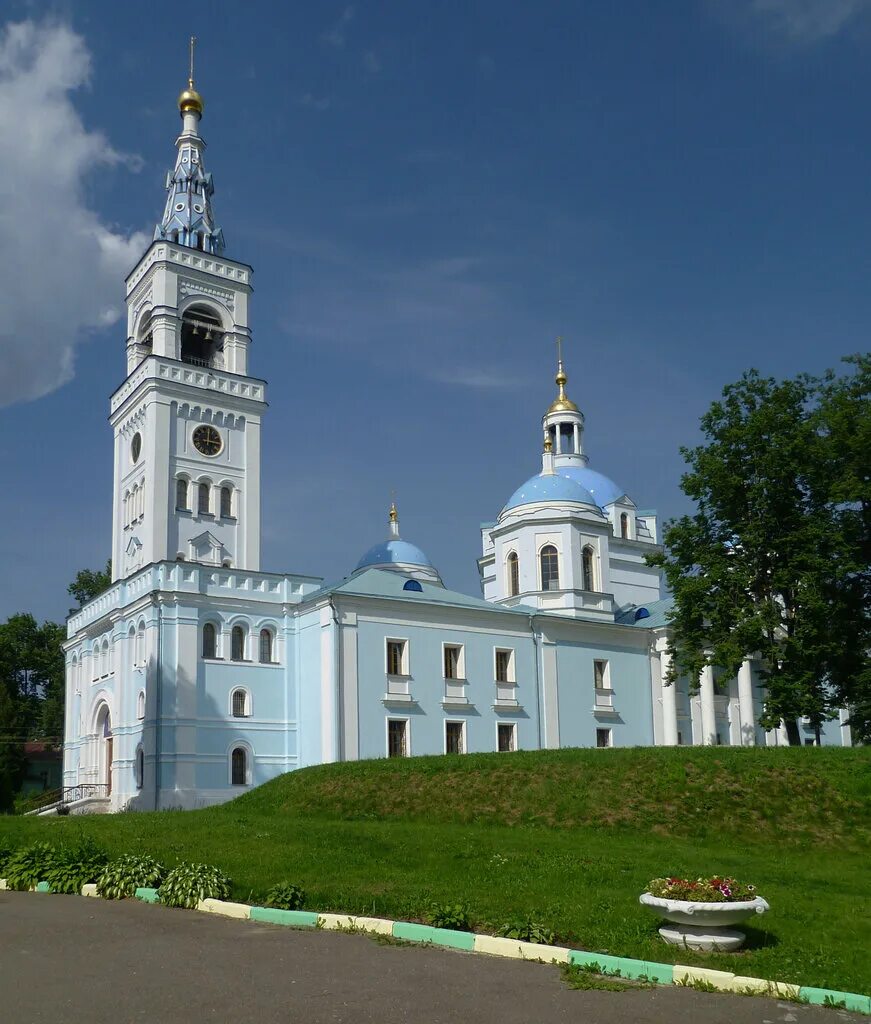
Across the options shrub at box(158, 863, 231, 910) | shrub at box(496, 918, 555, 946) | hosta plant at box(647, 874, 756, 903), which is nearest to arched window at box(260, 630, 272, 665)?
shrub at box(158, 863, 231, 910)

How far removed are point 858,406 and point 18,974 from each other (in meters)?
28.8

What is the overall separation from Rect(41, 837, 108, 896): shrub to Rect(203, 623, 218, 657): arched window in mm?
19658

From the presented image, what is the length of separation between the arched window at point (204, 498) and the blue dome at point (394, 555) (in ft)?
36.5

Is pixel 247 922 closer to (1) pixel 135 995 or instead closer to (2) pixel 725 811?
(1) pixel 135 995

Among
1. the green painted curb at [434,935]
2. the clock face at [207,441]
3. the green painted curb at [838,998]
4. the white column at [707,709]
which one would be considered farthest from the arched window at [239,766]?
the green painted curb at [838,998]

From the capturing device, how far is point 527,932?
1069 cm

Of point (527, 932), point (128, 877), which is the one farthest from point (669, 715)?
point (527, 932)

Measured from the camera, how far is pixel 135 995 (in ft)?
27.7

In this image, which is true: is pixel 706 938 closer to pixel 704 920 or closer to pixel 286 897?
pixel 704 920

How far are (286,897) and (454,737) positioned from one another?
25.2 meters

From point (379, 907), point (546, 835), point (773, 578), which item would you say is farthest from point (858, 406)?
point (379, 907)

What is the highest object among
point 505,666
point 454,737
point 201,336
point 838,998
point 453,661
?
point 201,336

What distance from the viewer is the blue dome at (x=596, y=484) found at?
51.6 m

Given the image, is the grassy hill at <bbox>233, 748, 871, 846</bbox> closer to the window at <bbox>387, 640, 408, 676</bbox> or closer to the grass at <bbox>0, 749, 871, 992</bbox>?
the grass at <bbox>0, 749, 871, 992</bbox>
